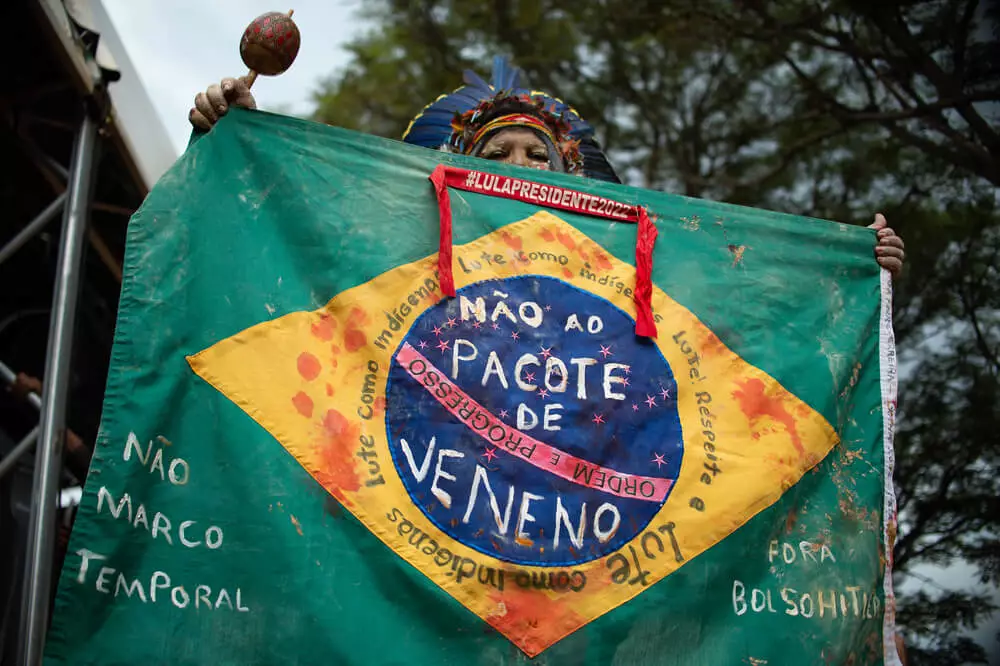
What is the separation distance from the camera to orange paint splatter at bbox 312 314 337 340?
8.76 ft

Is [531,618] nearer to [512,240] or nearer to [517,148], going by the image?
[512,240]

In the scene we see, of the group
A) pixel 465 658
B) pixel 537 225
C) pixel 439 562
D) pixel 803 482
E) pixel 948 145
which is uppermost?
pixel 948 145

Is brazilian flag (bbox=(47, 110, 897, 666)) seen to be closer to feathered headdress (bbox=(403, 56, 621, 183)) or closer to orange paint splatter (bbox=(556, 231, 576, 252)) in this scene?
orange paint splatter (bbox=(556, 231, 576, 252))

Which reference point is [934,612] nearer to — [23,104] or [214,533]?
[214,533]

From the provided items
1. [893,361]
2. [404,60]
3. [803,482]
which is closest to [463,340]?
[803,482]

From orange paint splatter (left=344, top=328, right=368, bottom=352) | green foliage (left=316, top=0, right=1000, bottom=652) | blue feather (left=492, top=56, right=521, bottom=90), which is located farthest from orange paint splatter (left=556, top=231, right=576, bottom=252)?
green foliage (left=316, top=0, right=1000, bottom=652)

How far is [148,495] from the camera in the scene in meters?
2.38

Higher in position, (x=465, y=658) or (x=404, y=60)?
(x=404, y=60)

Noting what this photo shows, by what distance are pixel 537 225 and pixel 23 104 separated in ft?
6.68

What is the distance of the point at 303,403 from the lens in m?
2.56

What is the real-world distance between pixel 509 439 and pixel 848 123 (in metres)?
4.09

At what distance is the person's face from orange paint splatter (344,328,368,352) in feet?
4.13

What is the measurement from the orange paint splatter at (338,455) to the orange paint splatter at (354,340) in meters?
0.19

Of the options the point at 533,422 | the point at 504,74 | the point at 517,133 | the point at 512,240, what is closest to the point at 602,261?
the point at 512,240
